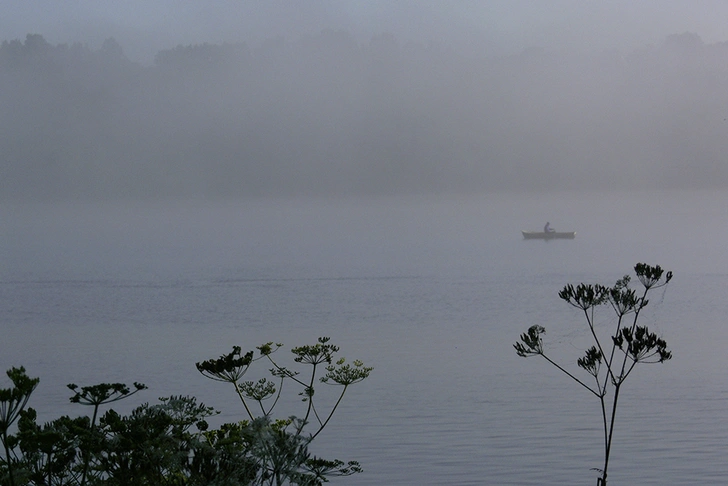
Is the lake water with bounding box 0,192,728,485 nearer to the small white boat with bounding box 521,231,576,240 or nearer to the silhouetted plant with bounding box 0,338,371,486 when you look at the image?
the small white boat with bounding box 521,231,576,240

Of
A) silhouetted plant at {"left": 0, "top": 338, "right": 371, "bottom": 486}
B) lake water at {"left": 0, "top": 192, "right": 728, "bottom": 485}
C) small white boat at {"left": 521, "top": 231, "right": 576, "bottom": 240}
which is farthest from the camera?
small white boat at {"left": 521, "top": 231, "right": 576, "bottom": 240}

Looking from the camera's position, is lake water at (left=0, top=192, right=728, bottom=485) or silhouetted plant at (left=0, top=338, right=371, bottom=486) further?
lake water at (left=0, top=192, right=728, bottom=485)

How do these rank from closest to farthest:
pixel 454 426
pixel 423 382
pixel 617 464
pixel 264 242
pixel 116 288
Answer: pixel 617 464 → pixel 454 426 → pixel 423 382 → pixel 116 288 → pixel 264 242

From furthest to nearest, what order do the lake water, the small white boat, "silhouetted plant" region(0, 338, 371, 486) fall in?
the small white boat → the lake water → "silhouetted plant" region(0, 338, 371, 486)

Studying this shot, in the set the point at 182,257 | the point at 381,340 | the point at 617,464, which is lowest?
the point at 617,464

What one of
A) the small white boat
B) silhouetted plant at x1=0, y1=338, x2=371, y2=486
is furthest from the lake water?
silhouetted plant at x1=0, y1=338, x2=371, y2=486

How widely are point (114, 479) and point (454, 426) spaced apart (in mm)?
18075

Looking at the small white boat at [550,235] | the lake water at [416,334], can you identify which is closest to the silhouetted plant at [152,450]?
the lake water at [416,334]

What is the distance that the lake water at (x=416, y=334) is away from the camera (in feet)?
66.7

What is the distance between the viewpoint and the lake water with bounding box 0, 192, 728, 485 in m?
20.3

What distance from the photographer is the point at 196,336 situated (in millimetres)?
36625

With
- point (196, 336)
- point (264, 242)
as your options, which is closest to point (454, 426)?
point (196, 336)

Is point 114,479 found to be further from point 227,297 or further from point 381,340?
point 227,297

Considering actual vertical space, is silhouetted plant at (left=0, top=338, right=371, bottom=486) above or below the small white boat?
below
